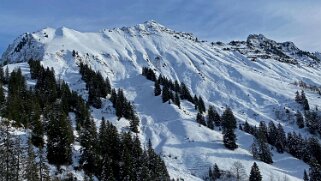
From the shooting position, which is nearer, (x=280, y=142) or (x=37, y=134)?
(x=37, y=134)

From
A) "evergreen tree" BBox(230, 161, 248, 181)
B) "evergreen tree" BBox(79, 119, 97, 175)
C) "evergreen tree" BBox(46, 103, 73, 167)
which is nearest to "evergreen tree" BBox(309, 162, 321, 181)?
"evergreen tree" BBox(230, 161, 248, 181)

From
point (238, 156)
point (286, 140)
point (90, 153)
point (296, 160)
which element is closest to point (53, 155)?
point (90, 153)

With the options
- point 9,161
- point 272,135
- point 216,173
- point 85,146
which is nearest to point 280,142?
point 272,135

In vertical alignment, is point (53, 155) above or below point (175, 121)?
below

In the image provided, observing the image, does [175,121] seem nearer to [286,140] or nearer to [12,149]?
[286,140]

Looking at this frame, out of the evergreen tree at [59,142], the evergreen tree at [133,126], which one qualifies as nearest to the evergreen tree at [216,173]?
the evergreen tree at [133,126]

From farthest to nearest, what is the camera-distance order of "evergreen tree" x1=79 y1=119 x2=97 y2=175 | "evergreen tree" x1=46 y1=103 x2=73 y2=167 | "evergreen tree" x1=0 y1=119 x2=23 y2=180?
"evergreen tree" x1=79 y1=119 x2=97 y2=175
"evergreen tree" x1=46 y1=103 x2=73 y2=167
"evergreen tree" x1=0 y1=119 x2=23 y2=180

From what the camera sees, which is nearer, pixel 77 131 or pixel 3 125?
pixel 3 125

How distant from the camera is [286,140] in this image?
189625mm

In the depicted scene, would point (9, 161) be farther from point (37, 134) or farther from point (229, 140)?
point (229, 140)

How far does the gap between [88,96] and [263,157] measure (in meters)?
78.5

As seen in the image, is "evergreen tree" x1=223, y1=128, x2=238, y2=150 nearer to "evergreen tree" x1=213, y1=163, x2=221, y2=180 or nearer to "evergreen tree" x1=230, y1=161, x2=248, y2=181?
"evergreen tree" x1=230, y1=161, x2=248, y2=181

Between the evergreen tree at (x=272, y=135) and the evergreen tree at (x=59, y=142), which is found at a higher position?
the evergreen tree at (x=272, y=135)

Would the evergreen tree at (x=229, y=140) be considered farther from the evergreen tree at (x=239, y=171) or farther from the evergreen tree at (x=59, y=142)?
the evergreen tree at (x=59, y=142)
